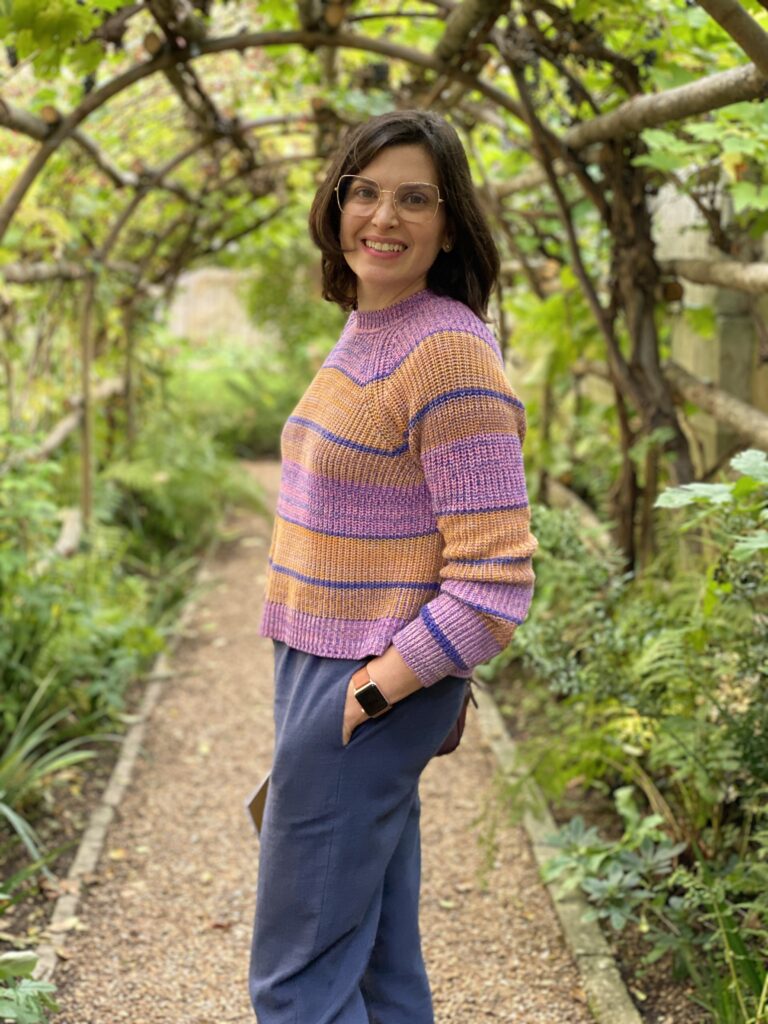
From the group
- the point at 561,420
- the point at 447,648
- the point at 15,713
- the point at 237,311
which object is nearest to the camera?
the point at 447,648

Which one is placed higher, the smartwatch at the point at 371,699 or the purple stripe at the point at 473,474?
the purple stripe at the point at 473,474

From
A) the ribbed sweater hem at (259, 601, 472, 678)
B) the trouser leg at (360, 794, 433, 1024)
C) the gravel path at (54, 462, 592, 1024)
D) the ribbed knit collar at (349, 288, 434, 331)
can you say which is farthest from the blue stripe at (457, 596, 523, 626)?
the gravel path at (54, 462, 592, 1024)

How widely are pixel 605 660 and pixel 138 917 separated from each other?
1410 mm

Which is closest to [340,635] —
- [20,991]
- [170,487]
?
[20,991]

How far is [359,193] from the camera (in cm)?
180

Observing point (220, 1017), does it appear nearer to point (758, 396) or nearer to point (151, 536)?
point (758, 396)

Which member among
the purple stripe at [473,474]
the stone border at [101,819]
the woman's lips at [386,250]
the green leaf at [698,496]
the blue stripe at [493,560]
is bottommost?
the stone border at [101,819]

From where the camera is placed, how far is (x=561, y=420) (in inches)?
240

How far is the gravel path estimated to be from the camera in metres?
2.70

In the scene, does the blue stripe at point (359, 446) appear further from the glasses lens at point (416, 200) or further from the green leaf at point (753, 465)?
the green leaf at point (753, 465)

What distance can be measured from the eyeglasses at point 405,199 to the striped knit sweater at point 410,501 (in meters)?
0.12

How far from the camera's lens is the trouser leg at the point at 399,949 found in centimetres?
→ 207

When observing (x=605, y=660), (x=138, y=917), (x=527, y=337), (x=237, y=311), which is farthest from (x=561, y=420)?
(x=237, y=311)

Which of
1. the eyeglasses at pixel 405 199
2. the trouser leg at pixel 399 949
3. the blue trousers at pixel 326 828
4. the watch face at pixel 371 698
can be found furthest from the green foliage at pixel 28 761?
the eyeglasses at pixel 405 199
